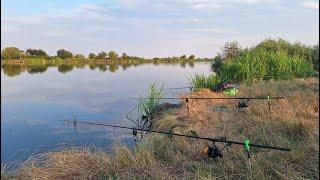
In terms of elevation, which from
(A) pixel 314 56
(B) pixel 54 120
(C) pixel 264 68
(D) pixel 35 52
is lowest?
(B) pixel 54 120

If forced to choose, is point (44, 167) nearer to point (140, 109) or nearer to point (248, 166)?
point (248, 166)

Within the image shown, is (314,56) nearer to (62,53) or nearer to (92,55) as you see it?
(62,53)

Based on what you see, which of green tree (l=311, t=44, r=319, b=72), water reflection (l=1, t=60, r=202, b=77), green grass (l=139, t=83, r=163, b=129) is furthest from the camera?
water reflection (l=1, t=60, r=202, b=77)

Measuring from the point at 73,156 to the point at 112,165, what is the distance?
62 cm

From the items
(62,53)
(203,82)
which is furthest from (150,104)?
(62,53)

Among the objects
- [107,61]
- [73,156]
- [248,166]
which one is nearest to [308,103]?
[248,166]

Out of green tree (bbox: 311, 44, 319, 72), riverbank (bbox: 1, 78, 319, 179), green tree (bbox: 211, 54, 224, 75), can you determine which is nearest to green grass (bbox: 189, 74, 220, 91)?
green tree (bbox: 211, 54, 224, 75)

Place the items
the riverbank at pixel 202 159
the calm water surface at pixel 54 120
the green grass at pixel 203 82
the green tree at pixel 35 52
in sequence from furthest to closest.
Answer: the green tree at pixel 35 52 → the green grass at pixel 203 82 → the calm water surface at pixel 54 120 → the riverbank at pixel 202 159

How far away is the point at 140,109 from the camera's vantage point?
14.3 metres

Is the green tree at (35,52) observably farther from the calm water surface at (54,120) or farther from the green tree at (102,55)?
the calm water surface at (54,120)

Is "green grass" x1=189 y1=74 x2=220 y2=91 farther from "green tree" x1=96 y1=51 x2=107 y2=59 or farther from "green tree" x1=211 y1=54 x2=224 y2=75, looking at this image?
"green tree" x1=96 y1=51 x2=107 y2=59

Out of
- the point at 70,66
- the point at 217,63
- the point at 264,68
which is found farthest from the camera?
the point at 70,66

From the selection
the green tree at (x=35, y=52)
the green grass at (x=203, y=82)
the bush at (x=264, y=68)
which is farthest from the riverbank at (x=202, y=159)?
the green tree at (x=35, y=52)

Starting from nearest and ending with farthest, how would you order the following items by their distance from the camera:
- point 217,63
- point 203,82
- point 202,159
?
point 202,159 < point 203,82 < point 217,63
